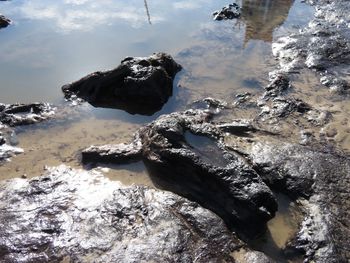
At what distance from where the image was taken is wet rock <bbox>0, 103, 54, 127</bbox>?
21.9ft

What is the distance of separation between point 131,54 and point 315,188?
5.74 metres

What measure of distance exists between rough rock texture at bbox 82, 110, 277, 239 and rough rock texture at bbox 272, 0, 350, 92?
12.1ft

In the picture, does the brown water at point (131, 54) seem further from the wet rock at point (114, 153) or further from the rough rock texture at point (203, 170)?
the rough rock texture at point (203, 170)

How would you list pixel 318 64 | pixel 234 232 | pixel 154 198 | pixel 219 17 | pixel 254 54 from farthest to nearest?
1. pixel 219 17
2. pixel 254 54
3. pixel 318 64
4. pixel 154 198
5. pixel 234 232

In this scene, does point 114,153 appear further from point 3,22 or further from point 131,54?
point 3,22

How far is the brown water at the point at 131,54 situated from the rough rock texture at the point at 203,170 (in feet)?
0.94

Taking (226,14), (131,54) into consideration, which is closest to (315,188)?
(131,54)

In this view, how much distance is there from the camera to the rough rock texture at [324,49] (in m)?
7.90

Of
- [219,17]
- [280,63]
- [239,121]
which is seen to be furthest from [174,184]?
[219,17]

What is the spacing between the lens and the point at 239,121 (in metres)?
6.45

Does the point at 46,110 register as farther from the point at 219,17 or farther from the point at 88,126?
the point at 219,17

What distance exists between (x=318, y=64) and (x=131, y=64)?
3960 mm

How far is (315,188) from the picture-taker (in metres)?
4.83

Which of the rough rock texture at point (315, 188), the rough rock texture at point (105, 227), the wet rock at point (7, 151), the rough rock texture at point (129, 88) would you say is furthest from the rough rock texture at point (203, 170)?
Result: the rough rock texture at point (129, 88)
